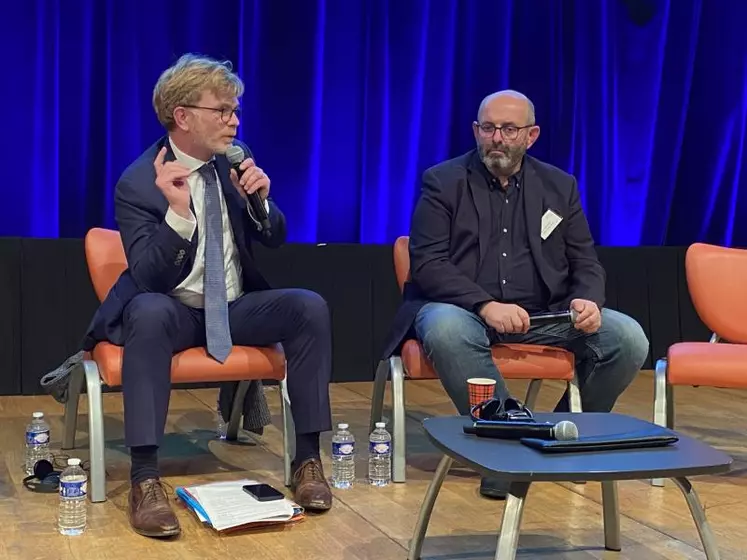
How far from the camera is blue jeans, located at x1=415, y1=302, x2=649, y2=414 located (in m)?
2.66

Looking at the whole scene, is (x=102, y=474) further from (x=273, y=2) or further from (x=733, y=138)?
(x=733, y=138)

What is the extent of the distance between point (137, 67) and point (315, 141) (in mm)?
832

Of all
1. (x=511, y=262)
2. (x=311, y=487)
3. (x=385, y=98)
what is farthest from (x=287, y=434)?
(x=385, y=98)

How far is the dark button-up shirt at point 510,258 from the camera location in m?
2.95

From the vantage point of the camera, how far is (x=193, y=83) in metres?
2.66

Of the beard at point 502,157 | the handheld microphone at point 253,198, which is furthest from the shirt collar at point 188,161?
the beard at point 502,157

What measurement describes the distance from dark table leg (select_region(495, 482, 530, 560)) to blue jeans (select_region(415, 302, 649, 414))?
921mm

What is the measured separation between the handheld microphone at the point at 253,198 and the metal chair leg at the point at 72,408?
756mm

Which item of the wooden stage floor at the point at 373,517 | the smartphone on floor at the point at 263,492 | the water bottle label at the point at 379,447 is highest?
the water bottle label at the point at 379,447

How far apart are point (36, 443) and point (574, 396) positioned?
1557mm

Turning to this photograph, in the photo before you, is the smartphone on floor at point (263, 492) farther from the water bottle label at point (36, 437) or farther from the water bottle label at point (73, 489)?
the water bottle label at point (36, 437)

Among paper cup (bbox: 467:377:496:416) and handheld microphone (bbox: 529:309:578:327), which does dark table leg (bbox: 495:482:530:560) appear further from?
handheld microphone (bbox: 529:309:578:327)

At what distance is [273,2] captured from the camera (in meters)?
4.33

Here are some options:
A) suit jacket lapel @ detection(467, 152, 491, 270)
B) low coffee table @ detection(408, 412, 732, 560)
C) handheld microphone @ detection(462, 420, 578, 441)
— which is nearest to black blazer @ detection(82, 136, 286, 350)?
suit jacket lapel @ detection(467, 152, 491, 270)
